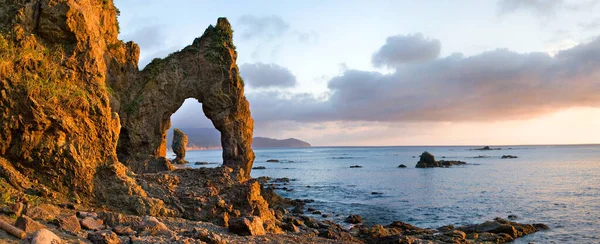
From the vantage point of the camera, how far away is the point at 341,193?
42.0 meters

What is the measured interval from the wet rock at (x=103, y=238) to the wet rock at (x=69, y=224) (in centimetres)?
43

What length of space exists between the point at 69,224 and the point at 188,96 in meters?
17.6

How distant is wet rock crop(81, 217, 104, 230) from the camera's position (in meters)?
8.75

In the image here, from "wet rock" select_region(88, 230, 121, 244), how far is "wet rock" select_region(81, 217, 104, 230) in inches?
19.9

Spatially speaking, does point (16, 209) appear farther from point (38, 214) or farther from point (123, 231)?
point (123, 231)

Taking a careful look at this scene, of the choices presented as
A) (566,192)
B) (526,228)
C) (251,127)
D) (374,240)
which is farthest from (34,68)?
(566,192)

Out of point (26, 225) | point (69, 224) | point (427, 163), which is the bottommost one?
point (427, 163)

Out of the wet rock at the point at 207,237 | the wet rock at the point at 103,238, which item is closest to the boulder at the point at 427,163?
the wet rock at the point at 207,237

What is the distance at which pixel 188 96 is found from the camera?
2548 centimetres

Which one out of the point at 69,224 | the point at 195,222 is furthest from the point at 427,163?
the point at 69,224

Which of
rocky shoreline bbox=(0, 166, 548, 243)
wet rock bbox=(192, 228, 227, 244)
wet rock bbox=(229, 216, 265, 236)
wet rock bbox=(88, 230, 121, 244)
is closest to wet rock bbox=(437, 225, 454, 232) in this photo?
rocky shoreline bbox=(0, 166, 548, 243)

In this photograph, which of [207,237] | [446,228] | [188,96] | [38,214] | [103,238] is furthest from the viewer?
[188,96]

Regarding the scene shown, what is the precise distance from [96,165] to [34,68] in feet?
11.0

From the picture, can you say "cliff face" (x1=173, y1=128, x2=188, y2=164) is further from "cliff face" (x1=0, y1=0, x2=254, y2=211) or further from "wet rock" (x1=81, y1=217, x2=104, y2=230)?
"wet rock" (x1=81, y1=217, x2=104, y2=230)
